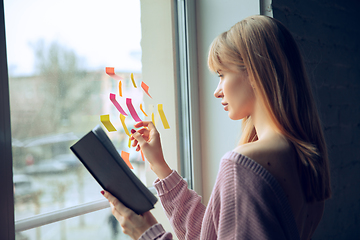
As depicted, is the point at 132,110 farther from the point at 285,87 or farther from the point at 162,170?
the point at 285,87

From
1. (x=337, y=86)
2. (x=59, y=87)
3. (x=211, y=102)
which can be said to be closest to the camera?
(x=59, y=87)

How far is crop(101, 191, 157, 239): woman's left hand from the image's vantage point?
63cm

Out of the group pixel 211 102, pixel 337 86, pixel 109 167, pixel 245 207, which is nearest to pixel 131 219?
pixel 109 167

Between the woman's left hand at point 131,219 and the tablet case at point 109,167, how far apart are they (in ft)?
0.08

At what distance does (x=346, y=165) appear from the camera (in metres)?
1.46

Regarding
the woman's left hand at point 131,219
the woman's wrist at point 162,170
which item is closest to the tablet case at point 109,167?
the woman's left hand at point 131,219

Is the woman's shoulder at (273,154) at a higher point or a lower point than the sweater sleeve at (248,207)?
higher

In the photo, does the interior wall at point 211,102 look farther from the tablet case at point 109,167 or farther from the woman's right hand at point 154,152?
the tablet case at point 109,167

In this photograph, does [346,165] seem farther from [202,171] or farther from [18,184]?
[18,184]

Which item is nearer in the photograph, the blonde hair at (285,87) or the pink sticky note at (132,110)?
the blonde hair at (285,87)

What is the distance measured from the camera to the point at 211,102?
121 centimetres

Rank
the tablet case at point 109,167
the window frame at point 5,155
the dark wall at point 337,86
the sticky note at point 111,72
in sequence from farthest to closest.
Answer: the dark wall at point 337,86 → the sticky note at point 111,72 → the window frame at point 5,155 → the tablet case at point 109,167

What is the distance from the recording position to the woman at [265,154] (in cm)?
58

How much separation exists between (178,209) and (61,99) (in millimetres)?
458
